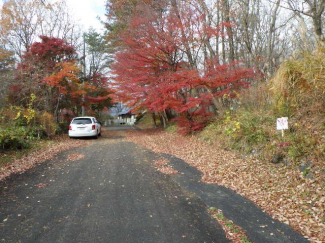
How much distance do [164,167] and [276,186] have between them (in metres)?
3.32

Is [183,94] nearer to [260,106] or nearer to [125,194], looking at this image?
[260,106]

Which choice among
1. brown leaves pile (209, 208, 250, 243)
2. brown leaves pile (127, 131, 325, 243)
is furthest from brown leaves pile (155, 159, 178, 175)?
brown leaves pile (209, 208, 250, 243)

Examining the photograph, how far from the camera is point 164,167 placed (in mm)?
7461

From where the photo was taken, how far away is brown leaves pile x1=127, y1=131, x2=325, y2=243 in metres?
3.95

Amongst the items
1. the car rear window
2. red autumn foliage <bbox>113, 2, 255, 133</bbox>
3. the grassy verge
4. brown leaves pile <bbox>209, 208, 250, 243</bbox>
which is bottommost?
brown leaves pile <bbox>209, 208, 250, 243</bbox>

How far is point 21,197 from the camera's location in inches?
196

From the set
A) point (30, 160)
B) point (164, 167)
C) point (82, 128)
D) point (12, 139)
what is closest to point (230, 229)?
point (164, 167)

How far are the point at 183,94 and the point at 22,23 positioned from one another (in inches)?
646

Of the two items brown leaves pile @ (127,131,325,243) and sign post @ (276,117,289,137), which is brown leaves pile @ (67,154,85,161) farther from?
sign post @ (276,117,289,137)

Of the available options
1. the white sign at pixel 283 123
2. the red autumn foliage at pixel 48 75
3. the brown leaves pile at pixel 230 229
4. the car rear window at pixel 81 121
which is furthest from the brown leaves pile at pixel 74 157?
the red autumn foliage at pixel 48 75

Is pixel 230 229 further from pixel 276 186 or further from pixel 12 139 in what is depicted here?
pixel 12 139

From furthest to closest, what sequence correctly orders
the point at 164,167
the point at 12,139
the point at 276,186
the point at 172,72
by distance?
1. the point at 172,72
2. the point at 12,139
3. the point at 164,167
4. the point at 276,186

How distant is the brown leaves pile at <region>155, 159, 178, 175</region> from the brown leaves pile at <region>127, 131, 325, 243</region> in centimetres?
87

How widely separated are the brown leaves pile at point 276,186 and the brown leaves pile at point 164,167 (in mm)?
866
